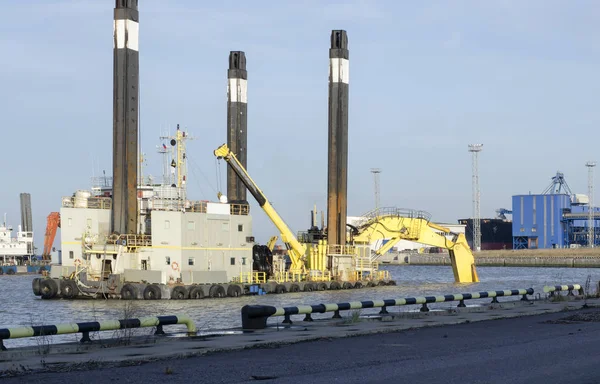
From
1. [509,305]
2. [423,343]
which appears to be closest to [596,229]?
[509,305]

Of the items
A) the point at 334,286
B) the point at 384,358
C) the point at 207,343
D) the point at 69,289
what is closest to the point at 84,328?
the point at 207,343

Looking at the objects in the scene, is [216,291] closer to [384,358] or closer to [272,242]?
[272,242]

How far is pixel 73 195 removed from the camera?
6288 cm

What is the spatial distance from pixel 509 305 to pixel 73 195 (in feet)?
113

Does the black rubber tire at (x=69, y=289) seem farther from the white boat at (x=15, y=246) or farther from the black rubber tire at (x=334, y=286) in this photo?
the white boat at (x=15, y=246)

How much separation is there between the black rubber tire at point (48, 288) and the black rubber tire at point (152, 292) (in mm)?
6770

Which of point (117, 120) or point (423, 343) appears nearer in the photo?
point (423, 343)

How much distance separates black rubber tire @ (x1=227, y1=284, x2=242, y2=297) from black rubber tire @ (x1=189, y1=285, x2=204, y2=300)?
219cm

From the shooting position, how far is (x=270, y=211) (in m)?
72.3

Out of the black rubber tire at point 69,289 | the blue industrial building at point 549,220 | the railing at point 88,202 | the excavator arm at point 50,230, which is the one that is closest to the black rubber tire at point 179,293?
the black rubber tire at point 69,289

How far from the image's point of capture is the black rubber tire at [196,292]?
56.6 metres

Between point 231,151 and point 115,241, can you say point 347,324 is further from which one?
point 231,151

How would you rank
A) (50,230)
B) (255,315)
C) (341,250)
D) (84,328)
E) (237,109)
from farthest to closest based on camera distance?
(50,230)
(237,109)
(341,250)
(255,315)
(84,328)

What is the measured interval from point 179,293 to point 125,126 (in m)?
10.4
